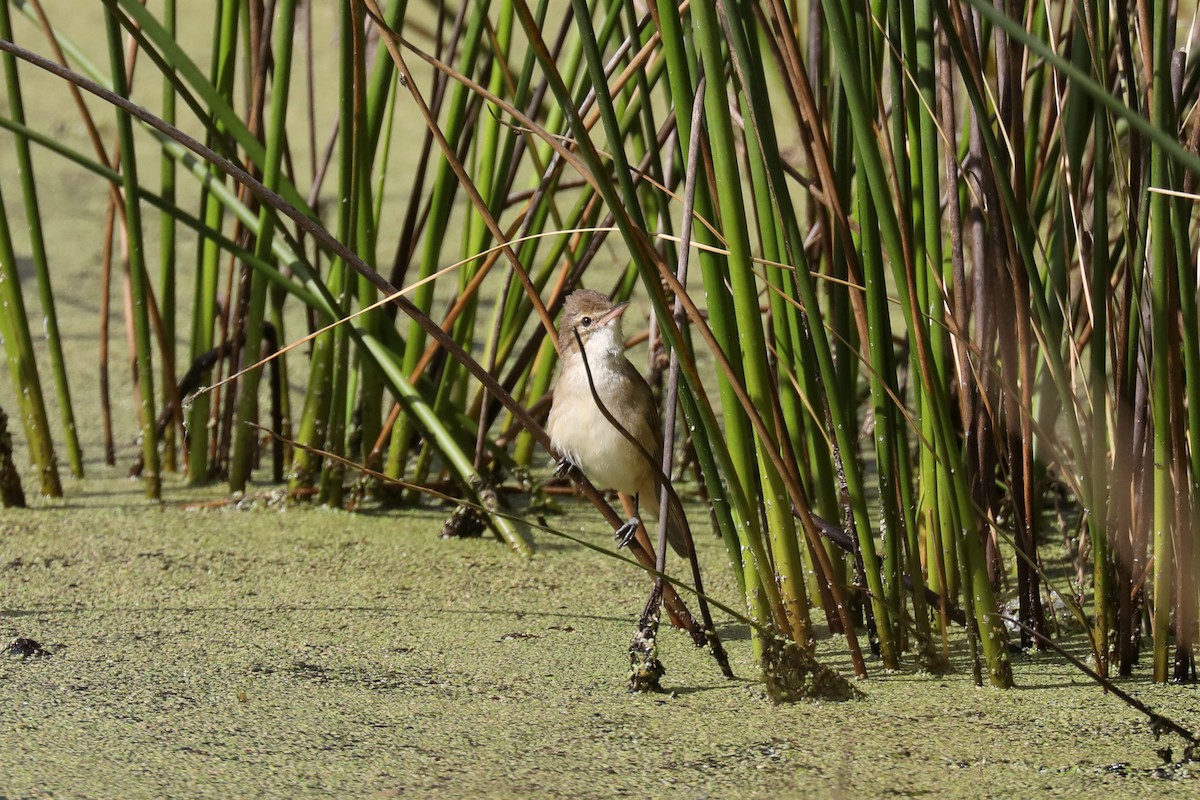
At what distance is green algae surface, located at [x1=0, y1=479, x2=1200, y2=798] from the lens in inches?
60.3

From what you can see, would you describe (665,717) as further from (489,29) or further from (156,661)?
(489,29)

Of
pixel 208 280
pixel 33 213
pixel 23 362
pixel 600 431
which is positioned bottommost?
pixel 600 431

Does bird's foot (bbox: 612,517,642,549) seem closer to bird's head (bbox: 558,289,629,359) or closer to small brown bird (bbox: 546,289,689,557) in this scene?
small brown bird (bbox: 546,289,689,557)

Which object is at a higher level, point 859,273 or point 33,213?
point 33,213

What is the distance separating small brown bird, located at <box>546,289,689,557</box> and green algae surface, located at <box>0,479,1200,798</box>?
0.20 m

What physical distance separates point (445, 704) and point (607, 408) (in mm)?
767

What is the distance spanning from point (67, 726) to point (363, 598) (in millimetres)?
667

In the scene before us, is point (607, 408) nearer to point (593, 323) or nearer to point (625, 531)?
point (593, 323)

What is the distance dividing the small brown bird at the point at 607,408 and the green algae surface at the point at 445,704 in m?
0.20

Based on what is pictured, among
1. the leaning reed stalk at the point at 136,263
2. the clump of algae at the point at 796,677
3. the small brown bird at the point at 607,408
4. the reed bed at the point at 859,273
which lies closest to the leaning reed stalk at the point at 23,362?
the reed bed at the point at 859,273

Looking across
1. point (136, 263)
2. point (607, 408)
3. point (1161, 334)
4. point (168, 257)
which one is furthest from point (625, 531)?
point (168, 257)

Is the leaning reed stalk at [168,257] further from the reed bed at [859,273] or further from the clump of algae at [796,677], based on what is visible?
the clump of algae at [796,677]

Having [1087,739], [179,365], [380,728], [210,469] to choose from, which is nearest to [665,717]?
[380,728]

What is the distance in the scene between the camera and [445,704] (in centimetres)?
179
